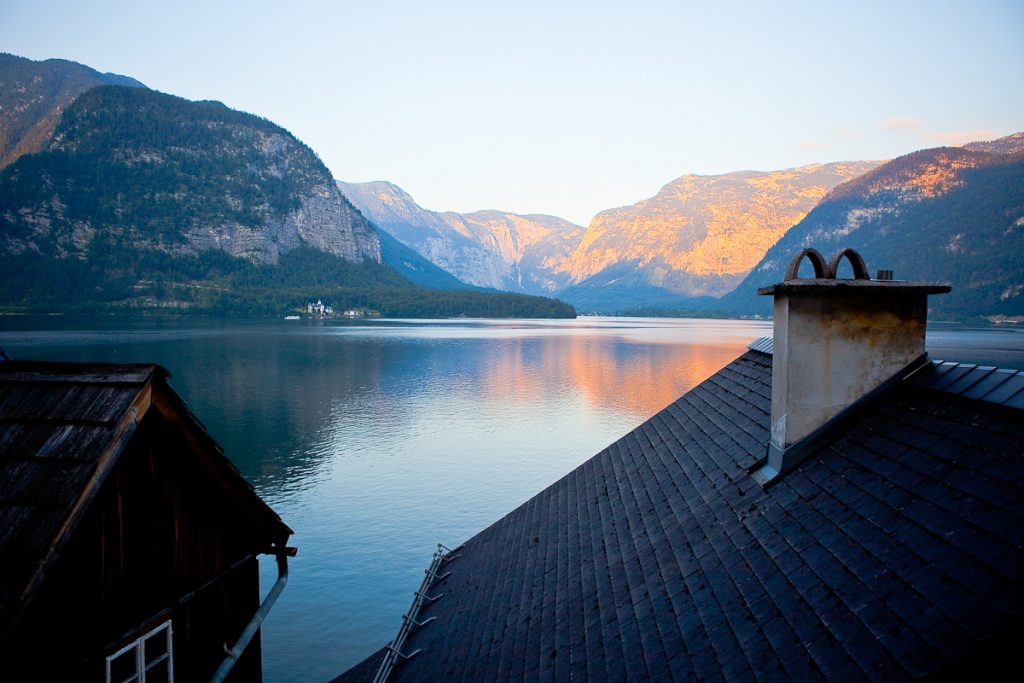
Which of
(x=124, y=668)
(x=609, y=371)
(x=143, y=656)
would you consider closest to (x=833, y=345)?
(x=143, y=656)

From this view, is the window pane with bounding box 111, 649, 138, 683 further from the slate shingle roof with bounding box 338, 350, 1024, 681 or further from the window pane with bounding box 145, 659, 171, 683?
the slate shingle roof with bounding box 338, 350, 1024, 681

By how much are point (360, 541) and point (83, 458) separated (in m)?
22.8

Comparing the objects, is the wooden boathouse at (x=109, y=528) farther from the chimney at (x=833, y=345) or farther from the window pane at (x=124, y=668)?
the chimney at (x=833, y=345)

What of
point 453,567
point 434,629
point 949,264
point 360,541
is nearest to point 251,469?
point 360,541

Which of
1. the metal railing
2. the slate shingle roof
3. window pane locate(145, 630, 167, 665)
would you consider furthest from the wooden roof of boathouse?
the metal railing

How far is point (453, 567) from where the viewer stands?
1293 cm

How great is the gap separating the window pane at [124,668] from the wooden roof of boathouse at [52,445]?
168cm

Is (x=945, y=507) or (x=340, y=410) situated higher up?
(x=945, y=507)

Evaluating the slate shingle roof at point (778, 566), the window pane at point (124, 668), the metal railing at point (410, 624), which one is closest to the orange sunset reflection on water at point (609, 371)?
the metal railing at point (410, 624)

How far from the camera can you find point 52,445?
4.32 meters

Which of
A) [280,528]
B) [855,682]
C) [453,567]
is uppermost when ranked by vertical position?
[855,682]

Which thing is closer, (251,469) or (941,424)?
(941,424)

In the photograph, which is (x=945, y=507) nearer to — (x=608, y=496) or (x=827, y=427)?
(x=827, y=427)

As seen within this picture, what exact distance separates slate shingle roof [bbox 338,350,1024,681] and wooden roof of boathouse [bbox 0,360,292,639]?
4.55 m
